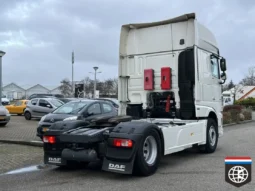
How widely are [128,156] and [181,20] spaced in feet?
15.7

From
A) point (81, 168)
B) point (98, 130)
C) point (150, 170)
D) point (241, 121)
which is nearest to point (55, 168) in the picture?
point (81, 168)

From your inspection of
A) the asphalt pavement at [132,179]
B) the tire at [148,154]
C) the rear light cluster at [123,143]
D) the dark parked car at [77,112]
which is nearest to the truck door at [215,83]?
the asphalt pavement at [132,179]

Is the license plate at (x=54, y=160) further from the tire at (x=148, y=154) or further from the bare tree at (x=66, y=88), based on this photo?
the bare tree at (x=66, y=88)

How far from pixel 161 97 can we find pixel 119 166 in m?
3.86

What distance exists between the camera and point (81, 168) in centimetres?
773

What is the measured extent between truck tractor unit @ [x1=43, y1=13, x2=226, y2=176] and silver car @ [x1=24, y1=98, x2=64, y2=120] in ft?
37.6

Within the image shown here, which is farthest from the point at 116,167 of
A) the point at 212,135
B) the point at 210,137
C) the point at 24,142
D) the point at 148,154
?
Result: the point at 24,142

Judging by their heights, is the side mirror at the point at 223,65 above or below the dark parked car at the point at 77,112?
above

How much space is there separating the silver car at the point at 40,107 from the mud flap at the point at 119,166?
14.8 m

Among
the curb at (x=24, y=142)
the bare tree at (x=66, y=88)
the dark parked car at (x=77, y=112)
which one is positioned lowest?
the curb at (x=24, y=142)

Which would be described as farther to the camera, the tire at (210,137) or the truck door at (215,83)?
the truck door at (215,83)

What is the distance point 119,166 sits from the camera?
622 centimetres

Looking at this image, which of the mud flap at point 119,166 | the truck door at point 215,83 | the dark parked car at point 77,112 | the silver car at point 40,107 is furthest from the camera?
the silver car at point 40,107

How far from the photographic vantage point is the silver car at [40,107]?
20.8 m
